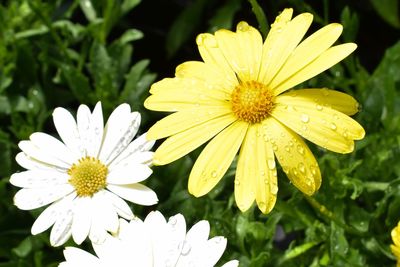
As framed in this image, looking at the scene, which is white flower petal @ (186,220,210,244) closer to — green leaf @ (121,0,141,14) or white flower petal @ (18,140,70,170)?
white flower petal @ (18,140,70,170)

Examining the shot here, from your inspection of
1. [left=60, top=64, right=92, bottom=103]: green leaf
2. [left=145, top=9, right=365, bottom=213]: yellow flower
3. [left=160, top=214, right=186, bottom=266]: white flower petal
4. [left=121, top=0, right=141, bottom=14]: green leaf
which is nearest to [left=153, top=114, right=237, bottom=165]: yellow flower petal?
[left=145, top=9, right=365, bottom=213]: yellow flower

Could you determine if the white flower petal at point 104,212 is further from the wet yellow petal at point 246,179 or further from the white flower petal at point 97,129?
the wet yellow petal at point 246,179

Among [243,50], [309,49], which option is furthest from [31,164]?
[309,49]

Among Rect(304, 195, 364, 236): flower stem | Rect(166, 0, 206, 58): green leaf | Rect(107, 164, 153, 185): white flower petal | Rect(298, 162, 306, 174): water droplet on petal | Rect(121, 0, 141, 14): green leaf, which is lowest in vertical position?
Rect(304, 195, 364, 236): flower stem

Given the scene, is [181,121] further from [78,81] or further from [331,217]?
[78,81]

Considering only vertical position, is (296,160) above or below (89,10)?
below

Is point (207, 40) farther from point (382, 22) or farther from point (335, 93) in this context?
point (382, 22)
